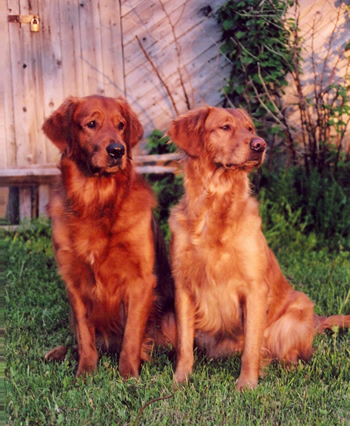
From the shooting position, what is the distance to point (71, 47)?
5.74 m

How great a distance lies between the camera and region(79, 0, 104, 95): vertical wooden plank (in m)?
5.69

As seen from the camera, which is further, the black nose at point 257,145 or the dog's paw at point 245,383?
the black nose at point 257,145

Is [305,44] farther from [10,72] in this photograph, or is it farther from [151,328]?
[151,328]

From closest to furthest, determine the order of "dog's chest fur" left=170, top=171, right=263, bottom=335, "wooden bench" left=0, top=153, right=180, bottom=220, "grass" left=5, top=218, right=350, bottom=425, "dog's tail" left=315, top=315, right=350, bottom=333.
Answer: "grass" left=5, top=218, right=350, bottom=425 < "dog's chest fur" left=170, top=171, right=263, bottom=335 < "dog's tail" left=315, top=315, right=350, bottom=333 < "wooden bench" left=0, top=153, right=180, bottom=220

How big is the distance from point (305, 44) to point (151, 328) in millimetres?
3822

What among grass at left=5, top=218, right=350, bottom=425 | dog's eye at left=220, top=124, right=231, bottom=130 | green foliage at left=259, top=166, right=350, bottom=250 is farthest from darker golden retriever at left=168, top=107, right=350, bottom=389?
green foliage at left=259, top=166, right=350, bottom=250

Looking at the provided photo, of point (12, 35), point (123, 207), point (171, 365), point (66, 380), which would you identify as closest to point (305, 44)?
point (12, 35)

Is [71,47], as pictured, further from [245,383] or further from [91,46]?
[245,383]

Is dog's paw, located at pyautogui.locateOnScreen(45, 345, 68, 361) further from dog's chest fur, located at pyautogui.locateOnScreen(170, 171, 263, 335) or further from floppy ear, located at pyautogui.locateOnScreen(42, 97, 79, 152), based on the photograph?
floppy ear, located at pyautogui.locateOnScreen(42, 97, 79, 152)

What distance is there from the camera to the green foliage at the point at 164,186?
5.64m

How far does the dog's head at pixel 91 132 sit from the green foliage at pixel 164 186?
2.45m

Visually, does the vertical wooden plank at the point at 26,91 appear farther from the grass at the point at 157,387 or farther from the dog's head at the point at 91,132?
the dog's head at the point at 91,132

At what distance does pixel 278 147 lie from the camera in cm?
590

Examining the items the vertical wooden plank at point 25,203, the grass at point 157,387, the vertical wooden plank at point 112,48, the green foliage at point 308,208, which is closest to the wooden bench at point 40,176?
the vertical wooden plank at point 25,203
